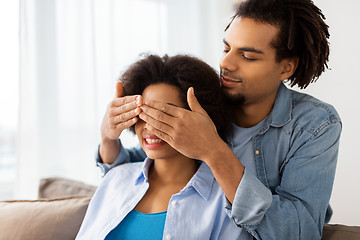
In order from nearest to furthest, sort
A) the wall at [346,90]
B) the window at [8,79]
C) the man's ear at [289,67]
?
the man's ear at [289,67] → the wall at [346,90] → the window at [8,79]

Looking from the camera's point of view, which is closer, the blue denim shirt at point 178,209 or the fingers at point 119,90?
the blue denim shirt at point 178,209

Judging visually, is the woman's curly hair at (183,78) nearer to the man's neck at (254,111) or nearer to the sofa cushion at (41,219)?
the man's neck at (254,111)

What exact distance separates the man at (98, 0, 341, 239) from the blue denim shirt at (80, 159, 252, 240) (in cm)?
8

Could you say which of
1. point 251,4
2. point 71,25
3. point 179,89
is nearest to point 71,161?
point 71,25

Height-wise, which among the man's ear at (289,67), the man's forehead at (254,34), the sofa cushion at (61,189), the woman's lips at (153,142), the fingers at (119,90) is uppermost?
the man's forehead at (254,34)

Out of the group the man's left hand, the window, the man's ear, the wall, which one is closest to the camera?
the man's left hand

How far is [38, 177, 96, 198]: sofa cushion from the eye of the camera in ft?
5.55

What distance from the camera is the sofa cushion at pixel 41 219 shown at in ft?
4.37

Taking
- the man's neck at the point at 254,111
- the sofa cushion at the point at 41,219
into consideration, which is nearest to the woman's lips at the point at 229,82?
the man's neck at the point at 254,111

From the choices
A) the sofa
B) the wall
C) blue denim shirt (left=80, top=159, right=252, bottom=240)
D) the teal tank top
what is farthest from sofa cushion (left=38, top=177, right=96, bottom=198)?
the wall

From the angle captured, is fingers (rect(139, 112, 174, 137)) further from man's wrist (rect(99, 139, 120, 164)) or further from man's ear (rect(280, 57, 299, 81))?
man's ear (rect(280, 57, 299, 81))

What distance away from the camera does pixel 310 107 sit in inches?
52.4

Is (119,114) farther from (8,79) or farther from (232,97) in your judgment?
(8,79)

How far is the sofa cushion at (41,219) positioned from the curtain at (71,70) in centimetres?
85
